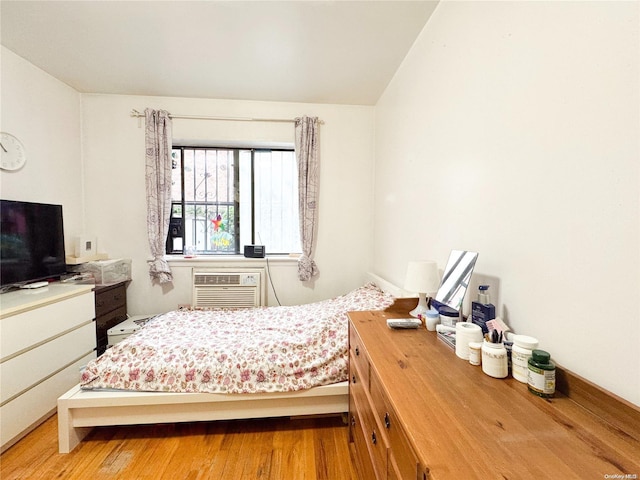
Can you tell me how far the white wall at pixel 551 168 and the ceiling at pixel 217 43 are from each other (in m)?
0.59

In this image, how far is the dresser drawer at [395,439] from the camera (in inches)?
25.3

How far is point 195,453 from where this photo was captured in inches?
61.9

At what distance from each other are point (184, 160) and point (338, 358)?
277 cm

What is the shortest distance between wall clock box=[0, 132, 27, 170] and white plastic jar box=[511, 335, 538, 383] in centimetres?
343

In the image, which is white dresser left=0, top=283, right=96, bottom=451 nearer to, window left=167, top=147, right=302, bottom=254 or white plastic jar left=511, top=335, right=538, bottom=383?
window left=167, top=147, right=302, bottom=254

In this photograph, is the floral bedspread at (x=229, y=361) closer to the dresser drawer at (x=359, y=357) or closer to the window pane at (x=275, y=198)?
the dresser drawer at (x=359, y=357)

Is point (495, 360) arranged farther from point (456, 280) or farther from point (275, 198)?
point (275, 198)

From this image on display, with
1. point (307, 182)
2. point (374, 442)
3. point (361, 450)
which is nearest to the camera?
point (374, 442)

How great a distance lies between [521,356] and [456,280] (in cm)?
46

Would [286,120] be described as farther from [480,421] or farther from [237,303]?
[480,421]

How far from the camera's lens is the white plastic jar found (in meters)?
0.83

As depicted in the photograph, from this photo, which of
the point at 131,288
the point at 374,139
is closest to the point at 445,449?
the point at 374,139

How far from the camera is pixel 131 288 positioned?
2.93 meters

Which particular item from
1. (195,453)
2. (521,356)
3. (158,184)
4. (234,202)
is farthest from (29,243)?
(521,356)
